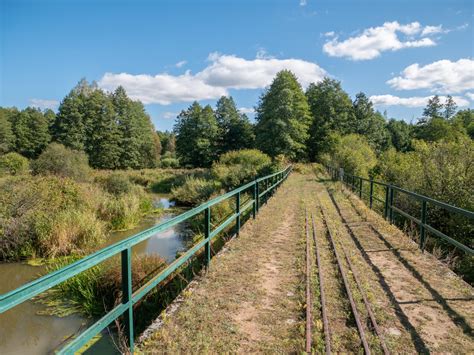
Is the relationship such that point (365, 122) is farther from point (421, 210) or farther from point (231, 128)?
point (421, 210)

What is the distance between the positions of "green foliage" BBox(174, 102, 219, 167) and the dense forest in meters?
0.20

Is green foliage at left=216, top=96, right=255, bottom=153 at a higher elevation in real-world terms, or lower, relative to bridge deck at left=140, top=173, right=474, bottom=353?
higher

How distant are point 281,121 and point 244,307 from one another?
48.3 m

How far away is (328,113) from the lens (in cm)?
6278

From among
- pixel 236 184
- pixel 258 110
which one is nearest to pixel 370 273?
pixel 236 184

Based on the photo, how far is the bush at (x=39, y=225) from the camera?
11383mm

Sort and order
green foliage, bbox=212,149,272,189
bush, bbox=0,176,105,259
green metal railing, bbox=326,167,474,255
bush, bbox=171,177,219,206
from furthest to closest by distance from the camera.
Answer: green foliage, bbox=212,149,272,189, bush, bbox=171,177,219,206, bush, bbox=0,176,105,259, green metal railing, bbox=326,167,474,255

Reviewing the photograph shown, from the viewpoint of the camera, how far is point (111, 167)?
2359 inches

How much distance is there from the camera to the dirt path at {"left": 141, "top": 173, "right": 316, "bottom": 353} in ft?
11.9

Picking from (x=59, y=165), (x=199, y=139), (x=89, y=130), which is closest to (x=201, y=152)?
(x=199, y=139)

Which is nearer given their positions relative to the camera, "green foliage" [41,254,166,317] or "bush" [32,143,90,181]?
"green foliage" [41,254,166,317]

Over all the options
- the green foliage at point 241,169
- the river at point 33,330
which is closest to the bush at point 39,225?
the river at point 33,330

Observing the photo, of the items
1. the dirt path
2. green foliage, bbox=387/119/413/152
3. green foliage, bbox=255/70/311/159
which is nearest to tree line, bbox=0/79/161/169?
green foliage, bbox=255/70/311/159

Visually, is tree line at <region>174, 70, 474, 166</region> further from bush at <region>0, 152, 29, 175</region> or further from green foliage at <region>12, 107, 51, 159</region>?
bush at <region>0, 152, 29, 175</region>
